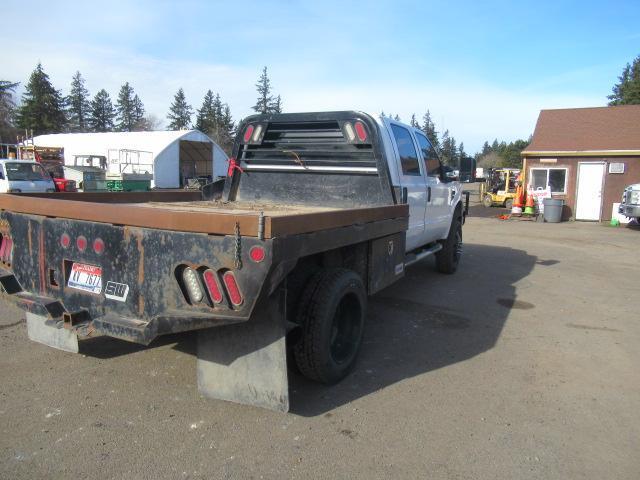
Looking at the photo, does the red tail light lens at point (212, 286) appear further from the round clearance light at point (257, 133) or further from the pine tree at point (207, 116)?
the pine tree at point (207, 116)

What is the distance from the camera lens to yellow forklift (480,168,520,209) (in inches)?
1036

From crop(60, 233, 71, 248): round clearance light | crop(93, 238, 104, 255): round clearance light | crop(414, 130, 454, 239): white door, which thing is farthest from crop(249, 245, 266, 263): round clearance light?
crop(414, 130, 454, 239): white door

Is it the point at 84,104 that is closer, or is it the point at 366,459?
the point at 366,459

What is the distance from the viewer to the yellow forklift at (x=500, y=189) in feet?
86.3

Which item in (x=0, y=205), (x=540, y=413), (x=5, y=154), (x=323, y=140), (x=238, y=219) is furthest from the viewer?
(x=5, y=154)

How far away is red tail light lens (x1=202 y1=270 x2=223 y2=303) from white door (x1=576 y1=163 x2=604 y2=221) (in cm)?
2035

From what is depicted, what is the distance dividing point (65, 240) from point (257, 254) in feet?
5.21

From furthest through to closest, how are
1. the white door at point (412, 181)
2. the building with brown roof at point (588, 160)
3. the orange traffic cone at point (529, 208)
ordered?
the orange traffic cone at point (529, 208) < the building with brown roof at point (588, 160) < the white door at point (412, 181)

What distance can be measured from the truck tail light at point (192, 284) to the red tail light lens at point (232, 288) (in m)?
0.20

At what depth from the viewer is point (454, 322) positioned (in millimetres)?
5641

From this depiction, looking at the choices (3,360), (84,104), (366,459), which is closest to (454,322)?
(366,459)

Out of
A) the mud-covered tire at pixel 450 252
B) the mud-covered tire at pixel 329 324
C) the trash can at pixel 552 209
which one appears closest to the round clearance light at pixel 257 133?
the mud-covered tire at pixel 329 324

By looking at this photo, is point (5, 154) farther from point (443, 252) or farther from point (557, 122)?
point (443, 252)

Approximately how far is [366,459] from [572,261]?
8.83 meters
